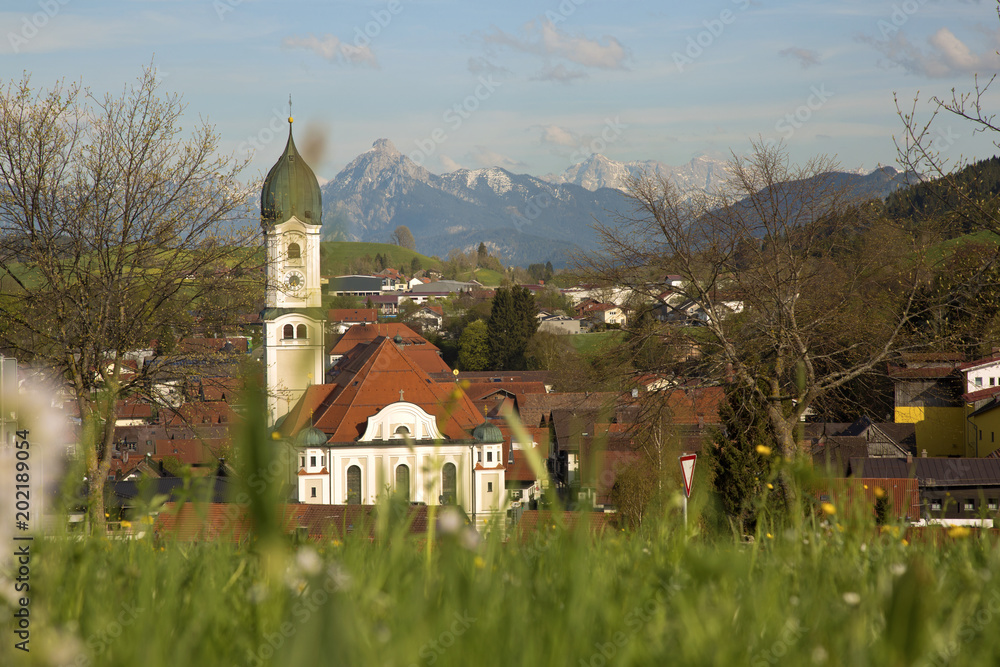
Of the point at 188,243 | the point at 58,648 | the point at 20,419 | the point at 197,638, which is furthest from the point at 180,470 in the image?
the point at 188,243

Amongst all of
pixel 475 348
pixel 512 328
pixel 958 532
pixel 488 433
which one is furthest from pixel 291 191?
pixel 475 348

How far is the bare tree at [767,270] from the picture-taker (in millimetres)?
14008

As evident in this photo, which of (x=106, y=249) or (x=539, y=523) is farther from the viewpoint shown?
(x=106, y=249)

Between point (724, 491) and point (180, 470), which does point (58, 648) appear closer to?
point (180, 470)

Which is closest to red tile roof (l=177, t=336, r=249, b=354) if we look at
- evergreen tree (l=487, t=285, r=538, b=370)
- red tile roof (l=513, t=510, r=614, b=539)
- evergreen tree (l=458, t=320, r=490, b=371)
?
red tile roof (l=513, t=510, r=614, b=539)

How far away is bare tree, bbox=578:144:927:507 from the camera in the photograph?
14008mm

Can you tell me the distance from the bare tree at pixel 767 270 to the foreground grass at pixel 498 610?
12.1 metres

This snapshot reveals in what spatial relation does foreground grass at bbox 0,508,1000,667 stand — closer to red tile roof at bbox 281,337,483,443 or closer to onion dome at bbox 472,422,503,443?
onion dome at bbox 472,422,503,443

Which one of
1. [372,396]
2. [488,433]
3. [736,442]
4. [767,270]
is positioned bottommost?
[488,433]

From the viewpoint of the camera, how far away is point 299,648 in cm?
84

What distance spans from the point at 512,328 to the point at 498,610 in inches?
3171

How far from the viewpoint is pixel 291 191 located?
5.16ft

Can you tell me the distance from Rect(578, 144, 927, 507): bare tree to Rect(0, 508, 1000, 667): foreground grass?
1206cm

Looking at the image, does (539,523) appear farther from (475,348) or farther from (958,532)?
(475,348)
